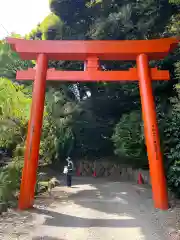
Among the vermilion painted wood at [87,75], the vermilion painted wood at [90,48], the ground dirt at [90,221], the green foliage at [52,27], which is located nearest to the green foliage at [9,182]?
the ground dirt at [90,221]

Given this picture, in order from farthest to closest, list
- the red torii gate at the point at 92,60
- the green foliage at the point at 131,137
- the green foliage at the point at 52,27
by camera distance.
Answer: the green foliage at the point at 52,27
the green foliage at the point at 131,137
the red torii gate at the point at 92,60

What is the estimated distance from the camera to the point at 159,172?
20.1 feet

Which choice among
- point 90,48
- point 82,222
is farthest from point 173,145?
point 90,48

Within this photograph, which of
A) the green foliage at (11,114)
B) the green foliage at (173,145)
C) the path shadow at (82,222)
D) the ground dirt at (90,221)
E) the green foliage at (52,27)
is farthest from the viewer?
the green foliage at (52,27)

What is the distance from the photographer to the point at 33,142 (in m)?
6.32

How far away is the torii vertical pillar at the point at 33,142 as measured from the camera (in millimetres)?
6016

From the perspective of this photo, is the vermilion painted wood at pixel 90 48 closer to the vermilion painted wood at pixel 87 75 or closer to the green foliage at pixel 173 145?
the vermilion painted wood at pixel 87 75

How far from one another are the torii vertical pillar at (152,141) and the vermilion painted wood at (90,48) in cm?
33

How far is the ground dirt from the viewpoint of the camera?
4379mm

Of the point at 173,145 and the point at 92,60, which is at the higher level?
the point at 92,60

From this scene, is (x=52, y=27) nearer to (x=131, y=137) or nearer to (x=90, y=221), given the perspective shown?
(x=131, y=137)

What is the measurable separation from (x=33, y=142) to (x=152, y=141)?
10.1ft

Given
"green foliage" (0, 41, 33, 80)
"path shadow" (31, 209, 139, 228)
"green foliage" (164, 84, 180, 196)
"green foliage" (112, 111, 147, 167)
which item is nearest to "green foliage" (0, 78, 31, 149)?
"green foliage" (112, 111, 147, 167)

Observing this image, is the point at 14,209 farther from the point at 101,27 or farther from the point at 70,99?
the point at 70,99
